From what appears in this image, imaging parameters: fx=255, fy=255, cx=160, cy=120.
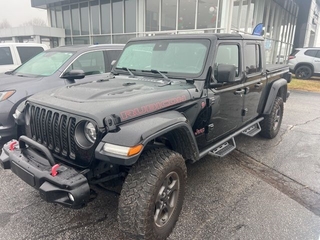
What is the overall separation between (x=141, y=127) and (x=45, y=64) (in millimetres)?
4102

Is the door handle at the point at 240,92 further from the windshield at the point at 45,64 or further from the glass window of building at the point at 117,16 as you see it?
the glass window of building at the point at 117,16

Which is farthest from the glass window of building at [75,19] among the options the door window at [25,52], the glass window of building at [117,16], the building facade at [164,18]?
the door window at [25,52]

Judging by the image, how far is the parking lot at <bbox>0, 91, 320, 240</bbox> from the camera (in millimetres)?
2531

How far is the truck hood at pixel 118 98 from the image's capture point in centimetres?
221

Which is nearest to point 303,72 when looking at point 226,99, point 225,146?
point 225,146

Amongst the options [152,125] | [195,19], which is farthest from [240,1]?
[152,125]

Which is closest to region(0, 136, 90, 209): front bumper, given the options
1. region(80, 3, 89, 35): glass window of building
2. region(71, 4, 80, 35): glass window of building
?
region(80, 3, 89, 35): glass window of building

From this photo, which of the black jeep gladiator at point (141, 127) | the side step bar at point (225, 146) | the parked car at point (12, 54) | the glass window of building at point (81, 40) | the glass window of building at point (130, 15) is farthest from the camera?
the glass window of building at point (81, 40)

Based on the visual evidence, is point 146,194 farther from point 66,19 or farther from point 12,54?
point 66,19

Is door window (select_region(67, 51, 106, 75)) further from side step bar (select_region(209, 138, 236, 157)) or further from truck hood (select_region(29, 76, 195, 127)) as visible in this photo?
side step bar (select_region(209, 138, 236, 157))

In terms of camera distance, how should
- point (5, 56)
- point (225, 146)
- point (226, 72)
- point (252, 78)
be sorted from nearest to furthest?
1. point (226, 72)
2. point (225, 146)
3. point (252, 78)
4. point (5, 56)

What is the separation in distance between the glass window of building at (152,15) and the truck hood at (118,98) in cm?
1169

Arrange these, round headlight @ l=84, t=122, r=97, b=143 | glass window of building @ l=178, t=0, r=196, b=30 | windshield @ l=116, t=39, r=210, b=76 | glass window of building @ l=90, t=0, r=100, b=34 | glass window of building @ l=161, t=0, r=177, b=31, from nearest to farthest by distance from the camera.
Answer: round headlight @ l=84, t=122, r=97, b=143 < windshield @ l=116, t=39, r=210, b=76 < glass window of building @ l=178, t=0, r=196, b=30 < glass window of building @ l=161, t=0, r=177, b=31 < glass window of building @ l=90, t=0, r=100, b=34

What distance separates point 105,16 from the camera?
16.2 m
